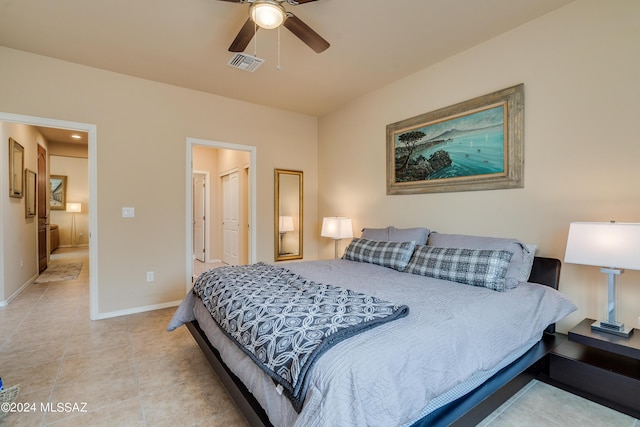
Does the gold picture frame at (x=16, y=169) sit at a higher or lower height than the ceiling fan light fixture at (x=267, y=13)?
lower

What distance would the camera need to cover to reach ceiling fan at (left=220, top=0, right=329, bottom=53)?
1.95 meters

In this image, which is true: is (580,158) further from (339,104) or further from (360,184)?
(339,104)

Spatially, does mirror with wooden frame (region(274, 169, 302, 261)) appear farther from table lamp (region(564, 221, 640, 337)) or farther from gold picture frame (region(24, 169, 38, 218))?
gold picture frame (region(24, 169, 38, 218))

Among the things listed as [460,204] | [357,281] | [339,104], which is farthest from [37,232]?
[460,204]

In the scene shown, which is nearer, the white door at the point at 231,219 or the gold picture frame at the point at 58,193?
the white door at the point at 231,219

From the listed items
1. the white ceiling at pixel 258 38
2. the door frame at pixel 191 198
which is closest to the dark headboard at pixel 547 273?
the white ceiling at pixel 258 38

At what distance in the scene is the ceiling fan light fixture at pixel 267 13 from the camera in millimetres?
1942

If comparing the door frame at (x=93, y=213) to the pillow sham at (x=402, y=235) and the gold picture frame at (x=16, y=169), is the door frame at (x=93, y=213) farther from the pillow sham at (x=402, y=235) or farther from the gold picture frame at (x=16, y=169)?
the pillow sham at (x=402, y=235)

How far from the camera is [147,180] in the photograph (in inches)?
144

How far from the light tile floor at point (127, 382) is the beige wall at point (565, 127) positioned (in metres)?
0.87

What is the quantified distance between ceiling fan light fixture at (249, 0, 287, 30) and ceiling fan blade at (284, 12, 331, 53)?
5cm

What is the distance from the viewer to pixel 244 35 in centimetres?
221

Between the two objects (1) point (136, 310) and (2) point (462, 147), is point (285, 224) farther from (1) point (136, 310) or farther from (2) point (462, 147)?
(2) point (462, 147)

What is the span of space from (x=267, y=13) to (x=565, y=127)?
7.70 ft
